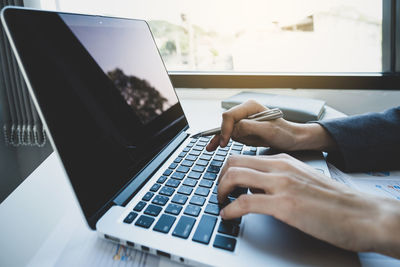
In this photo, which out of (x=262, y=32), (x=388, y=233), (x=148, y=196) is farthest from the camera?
(x=262, y=32)

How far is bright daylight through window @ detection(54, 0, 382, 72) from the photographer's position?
1078 millimetres

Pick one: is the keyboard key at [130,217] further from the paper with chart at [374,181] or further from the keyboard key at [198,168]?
the paper with chart at [374,181]

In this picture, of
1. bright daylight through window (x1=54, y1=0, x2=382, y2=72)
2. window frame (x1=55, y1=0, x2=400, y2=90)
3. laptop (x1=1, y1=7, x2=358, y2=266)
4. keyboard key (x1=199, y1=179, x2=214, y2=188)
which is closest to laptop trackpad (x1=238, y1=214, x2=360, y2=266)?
laptop (x1=1, y1=7, x2=358, y2=266)

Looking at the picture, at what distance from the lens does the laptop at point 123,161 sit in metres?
0.31

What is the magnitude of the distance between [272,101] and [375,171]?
0.39 m

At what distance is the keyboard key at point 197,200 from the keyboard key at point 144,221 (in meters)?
0.07

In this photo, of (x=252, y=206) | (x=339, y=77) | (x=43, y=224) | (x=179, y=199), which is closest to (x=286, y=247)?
(x=252, y=206)

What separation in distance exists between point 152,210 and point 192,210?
0.06m

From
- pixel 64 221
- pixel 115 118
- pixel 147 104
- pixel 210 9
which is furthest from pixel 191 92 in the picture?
pixel 64 221

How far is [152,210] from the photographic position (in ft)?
1.22

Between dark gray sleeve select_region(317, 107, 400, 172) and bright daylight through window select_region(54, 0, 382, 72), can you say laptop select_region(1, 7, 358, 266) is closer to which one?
dark gray sleeve select_region(317, 107, 400, 172)

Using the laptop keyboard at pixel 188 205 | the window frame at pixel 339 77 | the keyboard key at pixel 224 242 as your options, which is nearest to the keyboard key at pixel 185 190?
the laptop keyboard at pixel 188 205

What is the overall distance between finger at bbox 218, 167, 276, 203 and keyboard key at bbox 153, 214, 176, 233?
8 centimetres

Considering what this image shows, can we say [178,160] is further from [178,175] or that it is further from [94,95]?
[94,95]
